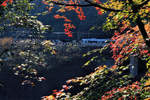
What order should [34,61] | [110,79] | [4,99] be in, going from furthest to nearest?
[4,99] → [34,61] → [110,79]

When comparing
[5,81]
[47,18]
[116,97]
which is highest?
[47,18]

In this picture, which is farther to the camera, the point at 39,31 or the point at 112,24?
the point at 39,31

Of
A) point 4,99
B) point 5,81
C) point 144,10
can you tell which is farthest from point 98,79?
point 5,81

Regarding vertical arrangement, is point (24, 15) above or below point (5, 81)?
below

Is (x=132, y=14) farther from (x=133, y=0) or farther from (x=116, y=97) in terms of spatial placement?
(x=116, y=97)

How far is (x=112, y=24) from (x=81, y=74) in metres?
12.3

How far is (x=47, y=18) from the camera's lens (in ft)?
103

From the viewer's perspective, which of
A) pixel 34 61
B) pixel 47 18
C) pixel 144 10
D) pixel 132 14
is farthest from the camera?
pixel 47 18

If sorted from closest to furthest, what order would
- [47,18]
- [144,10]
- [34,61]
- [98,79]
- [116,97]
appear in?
1. [144,10]
2. [116,97]
3. [98,79]
4. [34,61]
5. [47,18]

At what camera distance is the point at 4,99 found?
45.0 feet

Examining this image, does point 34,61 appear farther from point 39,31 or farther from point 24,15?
point 24,15

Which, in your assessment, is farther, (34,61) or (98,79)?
(34,61)

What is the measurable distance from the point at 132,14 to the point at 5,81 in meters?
14.8

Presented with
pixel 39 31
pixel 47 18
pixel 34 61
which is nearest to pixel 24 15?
pixel 39 31
